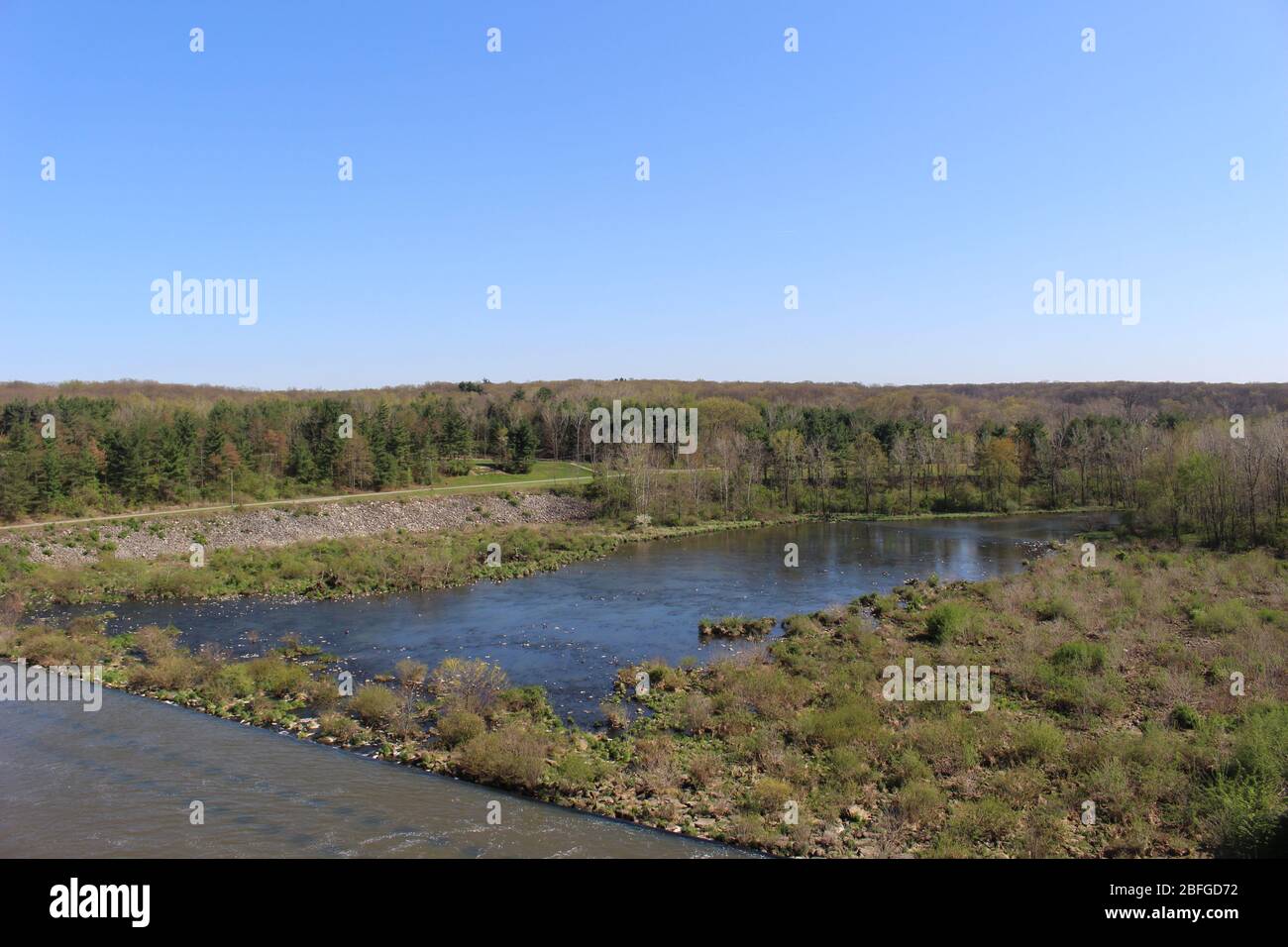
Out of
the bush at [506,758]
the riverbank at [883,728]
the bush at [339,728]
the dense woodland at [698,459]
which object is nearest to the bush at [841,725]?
the riverbank at [883,728]

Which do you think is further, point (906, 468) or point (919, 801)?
point (906, 468)

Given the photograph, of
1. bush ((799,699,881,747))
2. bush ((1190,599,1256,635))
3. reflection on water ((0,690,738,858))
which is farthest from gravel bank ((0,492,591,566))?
bush ((1190,599,1256,635))

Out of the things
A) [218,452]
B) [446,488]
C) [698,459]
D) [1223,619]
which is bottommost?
[1223,619]

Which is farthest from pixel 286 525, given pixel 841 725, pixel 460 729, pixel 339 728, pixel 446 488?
pixel 841 725

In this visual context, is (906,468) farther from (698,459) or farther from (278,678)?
(278,678)

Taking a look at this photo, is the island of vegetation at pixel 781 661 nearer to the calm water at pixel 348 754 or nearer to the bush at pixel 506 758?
the bush at pixel 506 758

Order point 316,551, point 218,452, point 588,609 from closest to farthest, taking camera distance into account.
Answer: point 588,609, point 316,551, point 218,452
